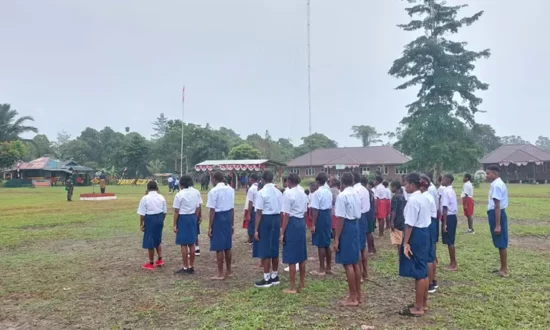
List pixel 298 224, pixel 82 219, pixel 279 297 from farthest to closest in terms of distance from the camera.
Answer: pixel 82 219, pixel 298 224, pixel 279 297

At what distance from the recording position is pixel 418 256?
5395 millimetres

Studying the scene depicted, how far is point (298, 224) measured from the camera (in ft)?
21.8

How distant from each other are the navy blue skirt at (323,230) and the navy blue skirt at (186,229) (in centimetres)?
226

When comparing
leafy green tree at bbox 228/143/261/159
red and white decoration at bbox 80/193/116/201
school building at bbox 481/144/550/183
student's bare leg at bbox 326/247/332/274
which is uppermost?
leafy green tree at bbox 228/143/261/159

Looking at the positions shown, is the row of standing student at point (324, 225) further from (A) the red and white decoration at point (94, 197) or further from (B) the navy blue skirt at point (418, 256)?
(A) the red and white decoration at point (94, 197)

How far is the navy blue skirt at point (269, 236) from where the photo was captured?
677 cm

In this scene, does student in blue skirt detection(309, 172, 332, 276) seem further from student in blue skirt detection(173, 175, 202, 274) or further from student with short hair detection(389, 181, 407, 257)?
student in blue skirt detection(173, 175, 202, 274)

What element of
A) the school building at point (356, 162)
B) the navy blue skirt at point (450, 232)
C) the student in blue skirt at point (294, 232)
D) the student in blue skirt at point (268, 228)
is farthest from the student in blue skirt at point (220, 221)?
the school building at point (356, 162)

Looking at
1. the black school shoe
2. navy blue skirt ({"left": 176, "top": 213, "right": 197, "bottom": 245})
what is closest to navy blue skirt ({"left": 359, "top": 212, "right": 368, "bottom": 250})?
the black school shoe

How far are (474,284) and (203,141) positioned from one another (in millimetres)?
→ 55373

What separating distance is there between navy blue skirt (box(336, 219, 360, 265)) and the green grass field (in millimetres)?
659

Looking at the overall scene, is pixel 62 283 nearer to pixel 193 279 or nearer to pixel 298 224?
pixel 193 279

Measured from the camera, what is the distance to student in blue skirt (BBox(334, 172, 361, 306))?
5855 millimetres

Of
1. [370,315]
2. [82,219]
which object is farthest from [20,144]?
[370,315]
